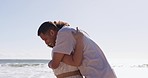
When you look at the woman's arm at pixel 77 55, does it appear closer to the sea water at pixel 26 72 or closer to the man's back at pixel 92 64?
the man's back at pixel 92 64

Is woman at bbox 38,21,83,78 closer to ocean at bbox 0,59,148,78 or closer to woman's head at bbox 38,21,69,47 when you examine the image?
woman's head at bbox 38,21,69,47

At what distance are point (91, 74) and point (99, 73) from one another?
0.19 feet

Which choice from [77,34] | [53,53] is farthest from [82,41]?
[53,53]

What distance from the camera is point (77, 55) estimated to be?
2510 mm

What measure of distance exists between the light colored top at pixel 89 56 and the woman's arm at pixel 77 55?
0.03 meters

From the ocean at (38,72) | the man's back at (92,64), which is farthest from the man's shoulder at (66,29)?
the ocean at (38,72)

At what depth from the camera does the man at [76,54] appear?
2.46 meters

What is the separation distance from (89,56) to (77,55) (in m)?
0.09

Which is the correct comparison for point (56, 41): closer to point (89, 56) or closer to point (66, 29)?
point (66, 29)

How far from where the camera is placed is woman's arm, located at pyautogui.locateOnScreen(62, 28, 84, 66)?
2.49 m

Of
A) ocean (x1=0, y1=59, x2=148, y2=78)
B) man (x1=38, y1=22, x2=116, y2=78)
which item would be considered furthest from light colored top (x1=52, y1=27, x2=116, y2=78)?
ocean (x1=0, y1=59, x2=148, y2=78)

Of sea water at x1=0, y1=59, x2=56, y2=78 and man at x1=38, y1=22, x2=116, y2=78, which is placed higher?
man at x1=38, y1=22, x2=116, y2=78

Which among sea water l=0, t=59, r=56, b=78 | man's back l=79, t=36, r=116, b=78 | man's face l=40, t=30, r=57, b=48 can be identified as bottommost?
sea water l=0, t=59, r=56, b=78

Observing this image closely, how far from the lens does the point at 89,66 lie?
2.53 meters
